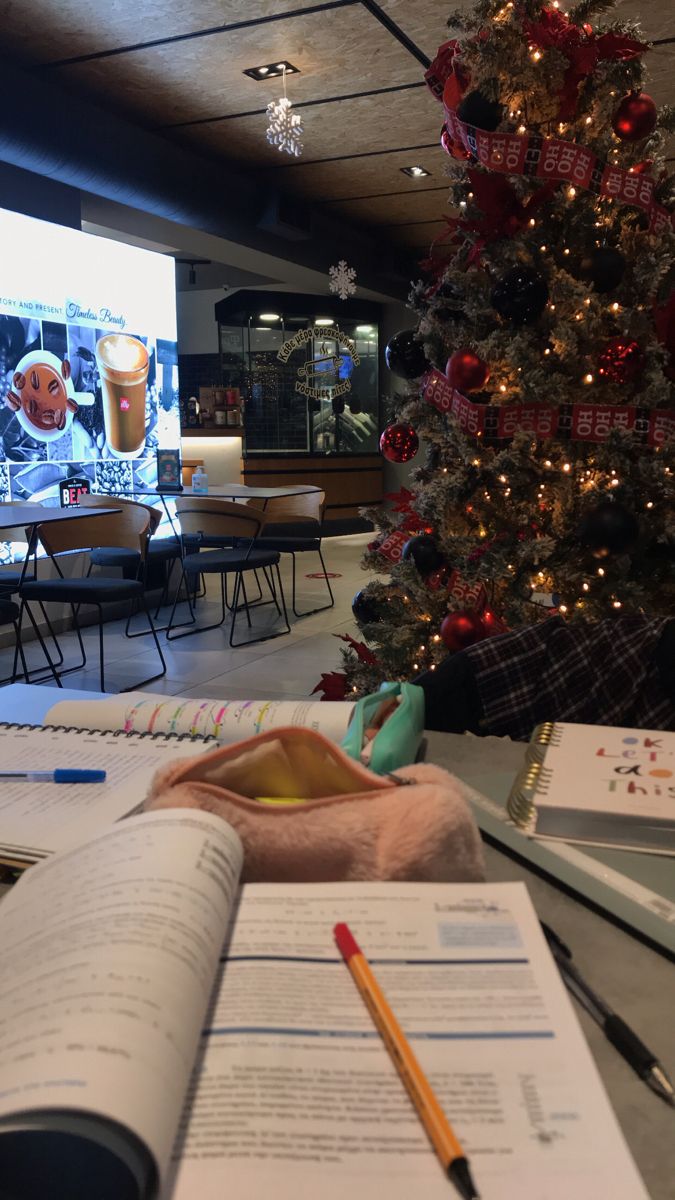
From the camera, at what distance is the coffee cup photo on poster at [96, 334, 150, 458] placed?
5949mm

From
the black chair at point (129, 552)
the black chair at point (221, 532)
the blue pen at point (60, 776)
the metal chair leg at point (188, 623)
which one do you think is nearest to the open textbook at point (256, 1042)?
the blue pen at point (60, 776)

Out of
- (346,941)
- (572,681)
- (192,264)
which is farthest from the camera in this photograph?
(192,264)

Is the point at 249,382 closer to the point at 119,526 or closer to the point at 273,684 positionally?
the point at 119,526

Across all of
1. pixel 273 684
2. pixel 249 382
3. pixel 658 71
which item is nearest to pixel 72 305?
pixel 273 684

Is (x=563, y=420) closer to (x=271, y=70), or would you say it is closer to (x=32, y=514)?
(x=32, y=514)

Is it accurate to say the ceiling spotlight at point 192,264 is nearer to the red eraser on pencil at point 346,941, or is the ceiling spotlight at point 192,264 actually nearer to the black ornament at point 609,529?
the black ornament at point 609,529

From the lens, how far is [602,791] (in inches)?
30.5

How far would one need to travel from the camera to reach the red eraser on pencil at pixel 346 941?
532 millimetres

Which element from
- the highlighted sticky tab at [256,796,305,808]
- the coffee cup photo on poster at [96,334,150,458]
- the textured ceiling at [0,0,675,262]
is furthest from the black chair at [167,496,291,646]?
the highlighted sticky tab at [256,796,305,808]

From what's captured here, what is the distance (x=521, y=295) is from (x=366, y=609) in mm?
1018

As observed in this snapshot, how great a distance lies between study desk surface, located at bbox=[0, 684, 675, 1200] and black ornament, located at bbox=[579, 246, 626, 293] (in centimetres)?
179

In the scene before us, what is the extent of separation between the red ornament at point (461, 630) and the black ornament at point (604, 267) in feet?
2.92

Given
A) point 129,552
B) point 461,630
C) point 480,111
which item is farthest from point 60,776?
point 129,552

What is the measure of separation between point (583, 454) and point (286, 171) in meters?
4.96
